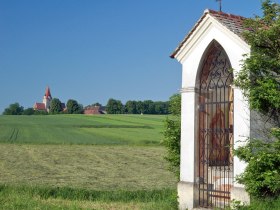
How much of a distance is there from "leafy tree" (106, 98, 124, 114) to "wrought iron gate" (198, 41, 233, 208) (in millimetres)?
97434

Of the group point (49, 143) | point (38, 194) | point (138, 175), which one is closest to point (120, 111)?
point (49, 143)

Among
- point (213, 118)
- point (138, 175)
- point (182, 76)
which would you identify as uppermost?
point (182, 76)

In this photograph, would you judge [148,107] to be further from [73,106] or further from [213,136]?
[213,136]

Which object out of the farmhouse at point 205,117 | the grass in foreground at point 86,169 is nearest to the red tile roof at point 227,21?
the farmhouse at point 205,117

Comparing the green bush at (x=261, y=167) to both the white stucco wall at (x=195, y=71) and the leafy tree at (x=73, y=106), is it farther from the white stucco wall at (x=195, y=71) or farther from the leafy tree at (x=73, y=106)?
the leafy tree at (x=73, y=106)

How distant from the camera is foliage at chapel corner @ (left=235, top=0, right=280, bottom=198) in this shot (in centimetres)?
718

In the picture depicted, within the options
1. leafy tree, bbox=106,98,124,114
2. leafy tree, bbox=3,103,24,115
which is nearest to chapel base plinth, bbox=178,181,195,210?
leafy tree, bbox=106,98,124,114

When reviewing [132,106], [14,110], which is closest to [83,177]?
[132,106]

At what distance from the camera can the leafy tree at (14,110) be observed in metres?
117

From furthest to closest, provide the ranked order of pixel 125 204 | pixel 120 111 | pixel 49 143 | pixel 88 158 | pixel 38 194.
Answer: pixel 120 111 → pixel 49 143 → pixel 88 158 → pixel 38 194 → pixel 125 204

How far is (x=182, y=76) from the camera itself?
9547 millimetres

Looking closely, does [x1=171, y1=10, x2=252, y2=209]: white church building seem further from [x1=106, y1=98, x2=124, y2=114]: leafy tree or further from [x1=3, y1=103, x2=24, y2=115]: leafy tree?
[x1=3, y1=103, x2=24, y2=115]: leafy tree

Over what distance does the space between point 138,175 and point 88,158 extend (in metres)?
9.11

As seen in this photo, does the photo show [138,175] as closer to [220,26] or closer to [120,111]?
[220,26]
